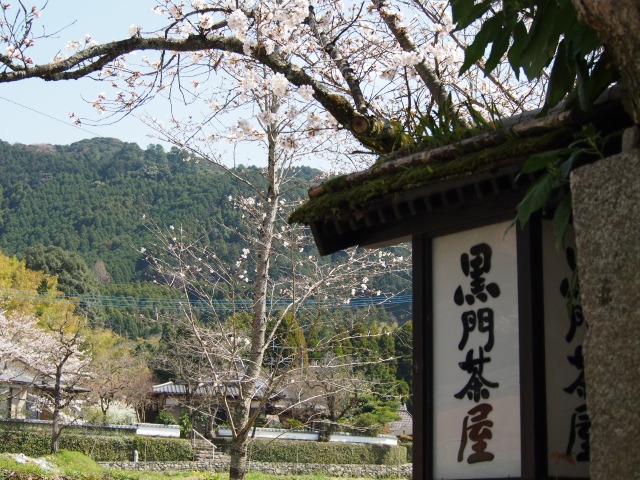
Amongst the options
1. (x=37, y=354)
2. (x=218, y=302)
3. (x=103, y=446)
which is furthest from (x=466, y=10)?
(x=37, y=354)

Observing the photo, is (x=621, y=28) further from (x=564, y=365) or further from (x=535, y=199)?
(x=564, y=365)

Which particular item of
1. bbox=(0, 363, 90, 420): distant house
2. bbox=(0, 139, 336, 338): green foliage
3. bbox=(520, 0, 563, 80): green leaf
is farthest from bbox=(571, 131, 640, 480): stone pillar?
bbox=(0, 139, 336, 338): green foliage

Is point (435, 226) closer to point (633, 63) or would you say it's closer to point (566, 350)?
point (566, 350)

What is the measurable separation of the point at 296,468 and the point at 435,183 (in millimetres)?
24322

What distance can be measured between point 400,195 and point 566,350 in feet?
3.55

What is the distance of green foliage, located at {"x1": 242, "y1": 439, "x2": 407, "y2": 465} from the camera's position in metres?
26.4

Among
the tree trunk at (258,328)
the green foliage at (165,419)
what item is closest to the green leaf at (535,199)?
the tree trunk at (258,328)

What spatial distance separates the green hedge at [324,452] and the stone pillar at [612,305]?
24.0 metres

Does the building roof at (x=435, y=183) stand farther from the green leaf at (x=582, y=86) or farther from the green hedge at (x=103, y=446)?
the green hedge at (x=103, y=446)

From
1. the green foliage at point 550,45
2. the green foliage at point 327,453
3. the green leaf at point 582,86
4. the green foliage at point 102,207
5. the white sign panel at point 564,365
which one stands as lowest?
the green foliage at point 327,453

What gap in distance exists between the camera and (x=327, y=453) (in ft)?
88.8

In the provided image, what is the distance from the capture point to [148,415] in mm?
32625

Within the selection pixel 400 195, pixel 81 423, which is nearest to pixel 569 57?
pixel 400 195

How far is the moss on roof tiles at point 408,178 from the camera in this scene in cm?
303
